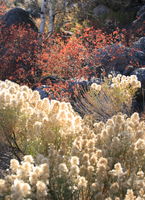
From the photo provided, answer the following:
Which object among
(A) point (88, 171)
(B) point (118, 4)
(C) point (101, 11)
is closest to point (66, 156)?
(A) point (88, 171)

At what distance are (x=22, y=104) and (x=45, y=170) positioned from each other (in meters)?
1.38

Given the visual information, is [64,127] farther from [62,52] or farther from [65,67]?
[62,52]

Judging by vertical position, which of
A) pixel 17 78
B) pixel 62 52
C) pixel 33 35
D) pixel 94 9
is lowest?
pixel 17 78

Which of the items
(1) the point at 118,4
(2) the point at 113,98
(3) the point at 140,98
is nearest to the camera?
(2) the point at 113,98

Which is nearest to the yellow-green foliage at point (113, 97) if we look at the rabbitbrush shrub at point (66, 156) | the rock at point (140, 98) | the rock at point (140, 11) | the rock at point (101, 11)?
the rock at point (140, 98)

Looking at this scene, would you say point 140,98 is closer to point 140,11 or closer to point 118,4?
point 140,11

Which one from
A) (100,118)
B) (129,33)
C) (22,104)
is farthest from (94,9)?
(22,104)

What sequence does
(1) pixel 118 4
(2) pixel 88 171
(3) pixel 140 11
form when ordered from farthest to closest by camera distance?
1. (1) pixel 118 4
2. (3) pixel 140 11
3. (2) pixel 88 171

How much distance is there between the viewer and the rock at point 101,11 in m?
16.1

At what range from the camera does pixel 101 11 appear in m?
16.3

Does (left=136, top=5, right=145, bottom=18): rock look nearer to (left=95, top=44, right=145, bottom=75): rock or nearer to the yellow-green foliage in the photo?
(left=95, top=44, right=145, bottom=75): rock

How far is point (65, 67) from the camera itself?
32.6 feet

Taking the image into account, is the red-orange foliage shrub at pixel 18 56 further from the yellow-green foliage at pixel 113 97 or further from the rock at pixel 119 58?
the yellow-green foliage at pixel 113 97

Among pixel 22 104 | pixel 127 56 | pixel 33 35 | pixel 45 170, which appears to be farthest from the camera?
pixel 33 35
